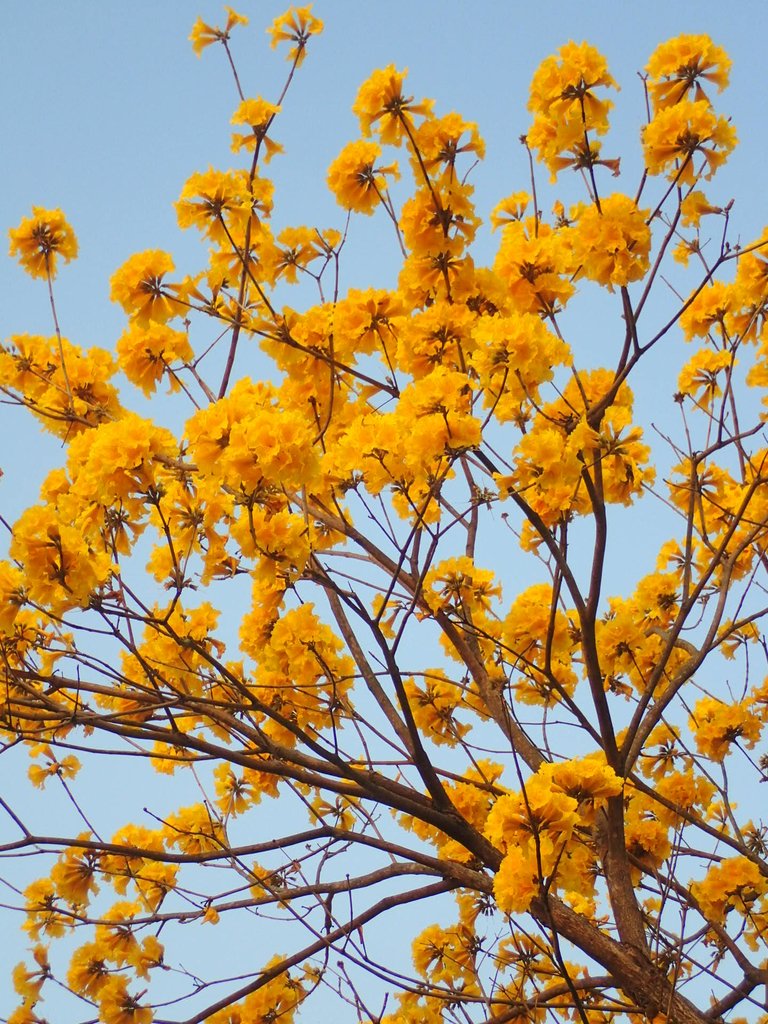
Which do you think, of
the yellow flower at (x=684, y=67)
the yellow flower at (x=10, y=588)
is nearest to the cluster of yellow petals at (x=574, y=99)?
the yellow flower at (x=684, y=67)

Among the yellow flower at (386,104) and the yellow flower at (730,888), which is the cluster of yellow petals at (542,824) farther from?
the yellow flower at (386,104)

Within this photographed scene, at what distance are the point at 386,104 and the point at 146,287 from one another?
106 cm

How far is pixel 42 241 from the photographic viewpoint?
4207 millimetres

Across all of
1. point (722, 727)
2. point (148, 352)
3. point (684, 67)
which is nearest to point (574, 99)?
point (684, 67)

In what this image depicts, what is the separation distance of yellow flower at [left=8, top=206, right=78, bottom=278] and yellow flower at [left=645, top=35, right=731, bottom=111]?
225cm

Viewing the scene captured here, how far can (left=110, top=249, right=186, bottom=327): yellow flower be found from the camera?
12.6 feet

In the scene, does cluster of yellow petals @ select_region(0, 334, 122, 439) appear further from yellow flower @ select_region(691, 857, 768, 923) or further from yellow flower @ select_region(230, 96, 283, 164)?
yellow flower @ select_region(691, 857, 768, 923)

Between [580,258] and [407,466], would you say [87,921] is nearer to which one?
[407,466]

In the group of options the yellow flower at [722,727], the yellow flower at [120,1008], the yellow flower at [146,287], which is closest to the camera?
the yellow flower at [146,287]

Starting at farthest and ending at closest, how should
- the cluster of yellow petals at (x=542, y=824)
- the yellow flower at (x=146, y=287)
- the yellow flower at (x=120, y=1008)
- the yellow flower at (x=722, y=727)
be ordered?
the yellow flower at (x=722, y=727) → the yellow flower at (x=120, y=1008) → the yellow flower at (x=146, y=287) → the cluster of yellow petals at (x=542, y=824)

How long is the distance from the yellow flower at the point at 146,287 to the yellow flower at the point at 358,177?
2.36 ft

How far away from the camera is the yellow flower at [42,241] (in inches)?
165

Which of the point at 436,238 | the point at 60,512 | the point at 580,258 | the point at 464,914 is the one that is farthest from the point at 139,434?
the point at 464,914

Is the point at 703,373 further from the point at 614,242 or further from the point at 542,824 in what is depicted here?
the point at 542,824
